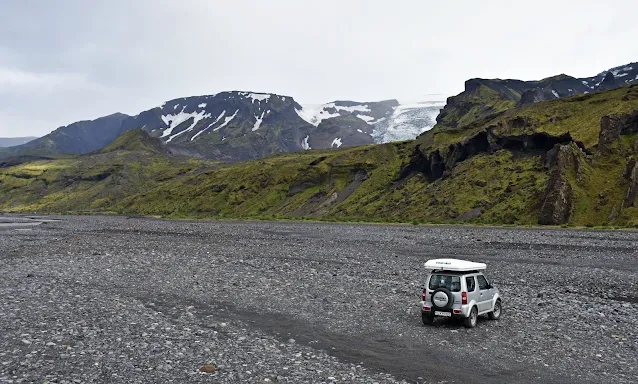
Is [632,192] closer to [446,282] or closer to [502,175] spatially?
[502,175]

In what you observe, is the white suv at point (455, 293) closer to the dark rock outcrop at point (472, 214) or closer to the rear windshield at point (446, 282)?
the rear windshield at point (446, 282)

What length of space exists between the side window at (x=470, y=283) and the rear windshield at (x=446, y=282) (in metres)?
0.39

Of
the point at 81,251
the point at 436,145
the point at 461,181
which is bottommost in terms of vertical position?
the point at 81,251

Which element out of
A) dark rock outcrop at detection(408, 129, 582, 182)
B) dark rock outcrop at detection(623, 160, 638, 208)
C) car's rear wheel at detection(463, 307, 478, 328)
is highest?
dark rock outcrop at detection(408, 129, 582, 182)

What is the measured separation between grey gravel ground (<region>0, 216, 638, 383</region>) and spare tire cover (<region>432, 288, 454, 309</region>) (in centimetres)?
105

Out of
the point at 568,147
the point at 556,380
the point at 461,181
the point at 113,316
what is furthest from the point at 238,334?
the point at 461,181

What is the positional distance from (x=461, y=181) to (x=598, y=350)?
8597 centimetres

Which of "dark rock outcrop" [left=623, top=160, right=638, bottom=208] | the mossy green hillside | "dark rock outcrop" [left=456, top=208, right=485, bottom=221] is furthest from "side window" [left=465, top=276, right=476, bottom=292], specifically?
the mossy green hillside

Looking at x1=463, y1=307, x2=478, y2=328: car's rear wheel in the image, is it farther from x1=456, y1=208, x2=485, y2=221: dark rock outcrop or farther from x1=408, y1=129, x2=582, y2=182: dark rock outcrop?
x1=408, y1=129, x2=582, y2=182: dark rock outcrop

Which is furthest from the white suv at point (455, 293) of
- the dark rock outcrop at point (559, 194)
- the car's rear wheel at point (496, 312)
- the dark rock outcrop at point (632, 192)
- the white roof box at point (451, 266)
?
the dark rock outcrop at point (632, 192)

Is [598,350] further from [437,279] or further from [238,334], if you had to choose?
[238,334]

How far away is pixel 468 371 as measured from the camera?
48.5ft

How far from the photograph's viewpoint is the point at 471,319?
1950cm

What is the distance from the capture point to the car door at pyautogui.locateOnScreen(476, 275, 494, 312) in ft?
65.2
